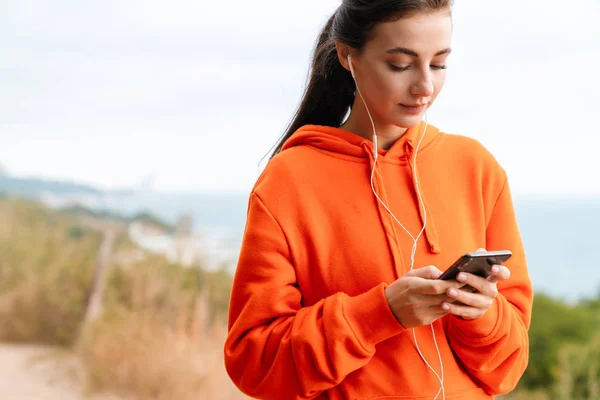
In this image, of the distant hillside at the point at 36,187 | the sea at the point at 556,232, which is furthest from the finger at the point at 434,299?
the sea at the point at 556,232

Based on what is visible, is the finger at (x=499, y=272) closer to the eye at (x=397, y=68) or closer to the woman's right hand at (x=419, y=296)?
the woman's right hand at (x=419, y=296)

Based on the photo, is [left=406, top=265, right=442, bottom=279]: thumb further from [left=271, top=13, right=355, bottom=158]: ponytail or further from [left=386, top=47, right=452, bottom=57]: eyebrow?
[left=271, top=13, right=355, bottom=158]: ponytail

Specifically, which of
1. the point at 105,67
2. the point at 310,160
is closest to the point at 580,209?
the point at 105,67

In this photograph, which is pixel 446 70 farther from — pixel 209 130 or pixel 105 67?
pixel 209 130

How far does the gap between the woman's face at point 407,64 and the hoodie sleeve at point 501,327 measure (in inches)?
10.3

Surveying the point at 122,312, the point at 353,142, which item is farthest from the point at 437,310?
the point at 122,312

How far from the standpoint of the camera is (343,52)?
4.29 ft

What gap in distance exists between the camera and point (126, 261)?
17.0 ft

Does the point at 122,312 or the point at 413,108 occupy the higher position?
the point at 413,108

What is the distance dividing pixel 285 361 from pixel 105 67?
8.48 meters

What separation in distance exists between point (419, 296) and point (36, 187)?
309 inches

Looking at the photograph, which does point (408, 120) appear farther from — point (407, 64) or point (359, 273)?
point (359, 273)

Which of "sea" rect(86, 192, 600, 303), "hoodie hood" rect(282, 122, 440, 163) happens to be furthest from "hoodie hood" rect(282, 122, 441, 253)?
"sea" rect(86, 192, 600, 303)

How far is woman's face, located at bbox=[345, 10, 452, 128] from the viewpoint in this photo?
1168 mm
